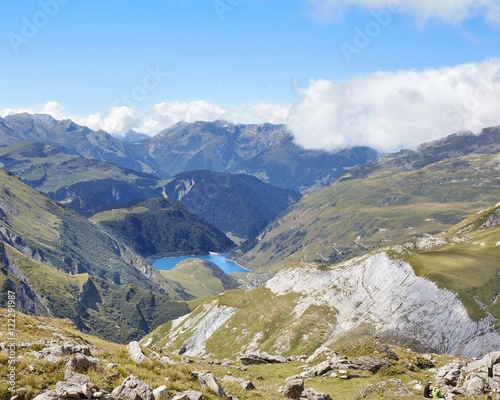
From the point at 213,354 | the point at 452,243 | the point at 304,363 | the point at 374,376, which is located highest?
the point at 374,376

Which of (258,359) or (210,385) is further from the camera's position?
(258,359)

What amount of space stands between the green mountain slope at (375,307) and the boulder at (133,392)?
10521cm

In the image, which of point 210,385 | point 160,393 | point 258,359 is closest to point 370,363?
point 258,359

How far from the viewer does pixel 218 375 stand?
34.1 m

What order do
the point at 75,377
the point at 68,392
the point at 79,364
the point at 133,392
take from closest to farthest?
the point at 68,392 < the point at 133,392 < the point at 75,377 < the point at 79,364

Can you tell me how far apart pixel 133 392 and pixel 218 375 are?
17422 millimetres

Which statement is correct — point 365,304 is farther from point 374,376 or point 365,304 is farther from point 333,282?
point 374,376

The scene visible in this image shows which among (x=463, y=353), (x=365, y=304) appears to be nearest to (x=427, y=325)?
(x=463, y=353)

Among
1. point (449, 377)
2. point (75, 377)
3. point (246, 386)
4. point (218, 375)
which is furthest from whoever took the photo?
point (449, 377)

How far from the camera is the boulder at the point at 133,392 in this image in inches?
724

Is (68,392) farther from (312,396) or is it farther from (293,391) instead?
(312,396)

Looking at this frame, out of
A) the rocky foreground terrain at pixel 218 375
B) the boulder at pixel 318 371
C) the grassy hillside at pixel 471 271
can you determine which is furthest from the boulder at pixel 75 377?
the grassy hillside at pixel 471 271

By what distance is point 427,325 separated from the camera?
363ft

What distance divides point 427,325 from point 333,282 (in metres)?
45.6
